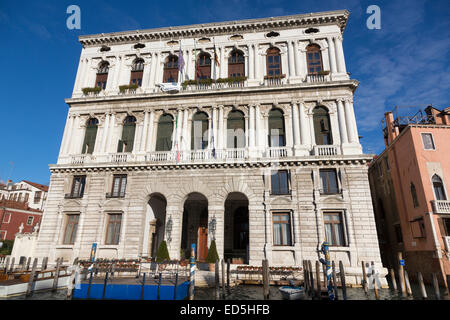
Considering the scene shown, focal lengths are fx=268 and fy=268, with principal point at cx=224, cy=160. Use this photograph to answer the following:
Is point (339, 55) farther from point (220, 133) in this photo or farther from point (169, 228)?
point (169, 228)

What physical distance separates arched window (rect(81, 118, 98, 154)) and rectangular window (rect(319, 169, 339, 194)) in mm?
19423

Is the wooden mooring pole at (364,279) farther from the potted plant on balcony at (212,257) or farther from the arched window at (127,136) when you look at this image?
the arched window at (127,136)

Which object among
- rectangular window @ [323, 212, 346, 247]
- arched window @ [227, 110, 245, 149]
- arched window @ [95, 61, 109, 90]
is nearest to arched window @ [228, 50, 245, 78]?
→ arched window @ [227, 110, 245, 149]

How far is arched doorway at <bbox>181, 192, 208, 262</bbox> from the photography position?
2294cm

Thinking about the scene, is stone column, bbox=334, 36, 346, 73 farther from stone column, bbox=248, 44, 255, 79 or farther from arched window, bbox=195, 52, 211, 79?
arched window, bbox=195, 52, 211, 79

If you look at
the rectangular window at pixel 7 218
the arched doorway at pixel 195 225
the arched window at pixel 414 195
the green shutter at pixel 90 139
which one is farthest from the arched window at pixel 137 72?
the rectangular window at pixel 7 218

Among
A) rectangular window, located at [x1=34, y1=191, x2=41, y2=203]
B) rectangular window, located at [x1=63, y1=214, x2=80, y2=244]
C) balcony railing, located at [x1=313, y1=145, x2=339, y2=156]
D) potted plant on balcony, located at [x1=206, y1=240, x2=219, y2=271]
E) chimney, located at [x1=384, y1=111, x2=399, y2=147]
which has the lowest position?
potted plant on balcony, located at [x1=206, y1=240, x2=219, y2=271]

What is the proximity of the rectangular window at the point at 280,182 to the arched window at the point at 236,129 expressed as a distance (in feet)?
12.0

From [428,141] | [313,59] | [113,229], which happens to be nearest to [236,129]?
[313,59]

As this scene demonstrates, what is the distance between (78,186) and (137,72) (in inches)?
466

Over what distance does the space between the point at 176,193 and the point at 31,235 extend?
1622 centimetres

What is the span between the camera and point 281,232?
19.0 metres

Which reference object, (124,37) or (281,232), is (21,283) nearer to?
(281,232)

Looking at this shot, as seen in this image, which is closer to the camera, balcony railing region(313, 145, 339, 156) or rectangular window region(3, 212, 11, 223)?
balcony railing region(313, 145, 339, 156)
